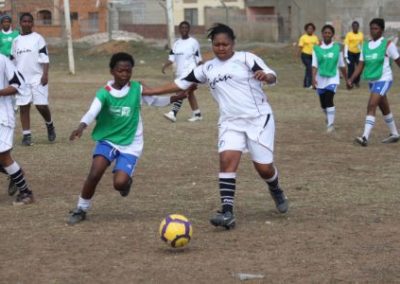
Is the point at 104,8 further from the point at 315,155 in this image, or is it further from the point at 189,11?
the point at 315,155

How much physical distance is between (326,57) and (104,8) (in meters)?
37.0

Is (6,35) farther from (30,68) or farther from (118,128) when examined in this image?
(118,128)

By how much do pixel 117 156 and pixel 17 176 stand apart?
1.37 m

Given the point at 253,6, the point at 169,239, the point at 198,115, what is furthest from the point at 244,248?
the point at 253,6

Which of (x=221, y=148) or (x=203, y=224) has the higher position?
(x=221, y=148)

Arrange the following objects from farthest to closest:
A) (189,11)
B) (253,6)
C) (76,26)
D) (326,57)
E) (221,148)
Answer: (189,11)
(253,6)
(76,26)
(326,57)
(221,148)

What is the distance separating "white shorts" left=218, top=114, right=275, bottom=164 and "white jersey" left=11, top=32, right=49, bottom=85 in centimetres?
598

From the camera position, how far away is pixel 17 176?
879 cm

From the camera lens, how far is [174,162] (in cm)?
1155

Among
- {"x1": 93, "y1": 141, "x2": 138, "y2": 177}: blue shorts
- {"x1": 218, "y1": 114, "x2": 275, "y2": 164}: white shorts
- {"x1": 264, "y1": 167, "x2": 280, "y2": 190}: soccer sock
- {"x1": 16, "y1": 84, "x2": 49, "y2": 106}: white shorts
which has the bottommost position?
{"x1": 264, "y1": 167, "x2": 280, "y2": 190}: soccer sock

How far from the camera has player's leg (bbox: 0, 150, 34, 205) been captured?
8680 mm

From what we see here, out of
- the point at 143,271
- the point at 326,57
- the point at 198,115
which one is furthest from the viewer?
the point at 198,115

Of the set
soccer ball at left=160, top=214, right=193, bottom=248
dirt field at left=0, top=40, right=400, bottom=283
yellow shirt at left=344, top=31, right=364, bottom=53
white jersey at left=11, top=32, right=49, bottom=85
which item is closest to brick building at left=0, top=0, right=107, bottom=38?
yellow shirt at left=344, top=31, right=364, bottom=53

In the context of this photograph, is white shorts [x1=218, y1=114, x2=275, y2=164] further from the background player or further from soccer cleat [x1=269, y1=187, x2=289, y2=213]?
the background player
